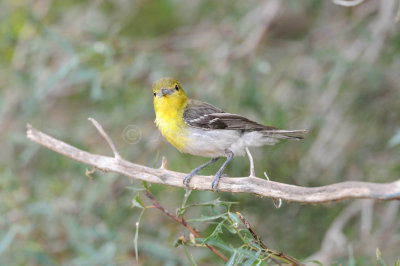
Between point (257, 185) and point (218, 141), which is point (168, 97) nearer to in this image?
point (218, 141)

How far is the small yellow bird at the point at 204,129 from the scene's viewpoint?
3.91 m

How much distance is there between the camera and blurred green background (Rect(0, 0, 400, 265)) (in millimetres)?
4688

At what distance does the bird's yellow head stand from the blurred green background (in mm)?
803

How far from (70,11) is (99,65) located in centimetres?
161

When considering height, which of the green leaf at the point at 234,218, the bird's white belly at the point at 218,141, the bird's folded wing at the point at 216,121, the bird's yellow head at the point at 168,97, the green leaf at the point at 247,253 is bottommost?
the bird's white belly at the point at 218,141

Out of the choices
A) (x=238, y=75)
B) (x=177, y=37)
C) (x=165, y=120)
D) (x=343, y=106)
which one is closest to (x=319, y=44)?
(x=343, y=106)

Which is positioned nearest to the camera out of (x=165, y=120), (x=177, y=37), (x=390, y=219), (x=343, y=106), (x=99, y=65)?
(x=165, y=120)

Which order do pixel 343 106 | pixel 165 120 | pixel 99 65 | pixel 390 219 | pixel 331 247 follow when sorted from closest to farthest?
pixel 165 120 < pixel 331 247 < pixel 390 219 < pixel 99 65 < pixel 343 106

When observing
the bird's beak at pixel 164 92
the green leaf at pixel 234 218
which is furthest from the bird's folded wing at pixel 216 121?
the green leaf at pixel 234 218

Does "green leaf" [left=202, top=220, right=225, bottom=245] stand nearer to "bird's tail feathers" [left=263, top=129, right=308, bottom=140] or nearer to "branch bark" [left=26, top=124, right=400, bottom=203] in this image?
"branch bark" [left=26, top=124, right=400, bottom=203]

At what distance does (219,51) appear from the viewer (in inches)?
220

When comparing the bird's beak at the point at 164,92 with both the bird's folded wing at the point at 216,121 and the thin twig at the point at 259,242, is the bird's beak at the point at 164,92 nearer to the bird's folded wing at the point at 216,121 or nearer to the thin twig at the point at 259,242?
the bird's folded wing at the point at 216,121

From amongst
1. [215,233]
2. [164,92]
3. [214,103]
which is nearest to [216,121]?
[164,92]

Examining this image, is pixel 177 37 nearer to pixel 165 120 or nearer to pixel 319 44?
pixel 319 44
